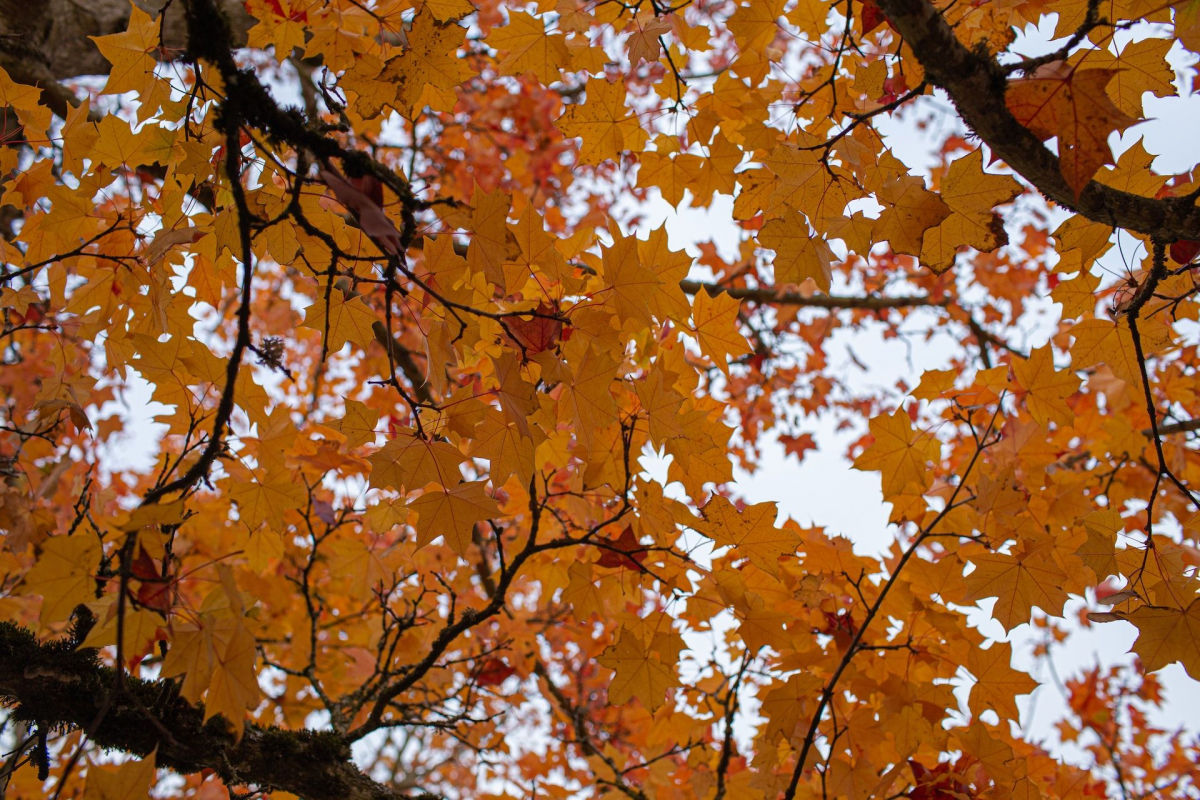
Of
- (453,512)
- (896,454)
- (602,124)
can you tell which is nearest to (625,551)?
(453,512)

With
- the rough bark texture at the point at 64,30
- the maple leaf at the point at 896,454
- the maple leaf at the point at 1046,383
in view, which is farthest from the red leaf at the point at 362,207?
the rough bark texture at the point at 64,30

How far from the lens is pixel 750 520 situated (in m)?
1.80

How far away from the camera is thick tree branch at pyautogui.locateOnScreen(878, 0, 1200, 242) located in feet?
4.33

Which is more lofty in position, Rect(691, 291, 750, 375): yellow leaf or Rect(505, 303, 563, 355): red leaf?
Rect(691, 291, 750, 375): yellow leaf

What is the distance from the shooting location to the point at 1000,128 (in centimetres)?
138

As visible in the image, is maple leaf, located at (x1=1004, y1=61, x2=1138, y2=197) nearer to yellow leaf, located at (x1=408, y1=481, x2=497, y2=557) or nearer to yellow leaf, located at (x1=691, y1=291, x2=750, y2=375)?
yellow leaf, located at (x1=691, y1=291, x2=750, y2=375)

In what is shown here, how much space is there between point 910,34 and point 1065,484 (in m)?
1.95

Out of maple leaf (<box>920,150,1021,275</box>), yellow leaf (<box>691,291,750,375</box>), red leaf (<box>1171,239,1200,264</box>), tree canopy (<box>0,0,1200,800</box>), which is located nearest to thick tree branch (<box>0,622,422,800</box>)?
tree canopy (<box>0,0,1200,800</box>)

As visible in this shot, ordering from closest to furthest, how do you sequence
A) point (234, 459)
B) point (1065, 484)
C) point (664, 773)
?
point (234, 459), point (1065, 484), point (664, 773)

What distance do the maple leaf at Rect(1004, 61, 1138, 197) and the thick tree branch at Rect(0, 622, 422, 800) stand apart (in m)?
2.12

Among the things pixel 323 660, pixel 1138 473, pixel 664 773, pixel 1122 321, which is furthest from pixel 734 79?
pixel 323 660

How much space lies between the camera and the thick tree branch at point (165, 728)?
166cm

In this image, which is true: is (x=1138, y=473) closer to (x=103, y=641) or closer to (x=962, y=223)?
(x=962, y=223)

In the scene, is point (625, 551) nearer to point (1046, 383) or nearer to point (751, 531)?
point (751, 531)
